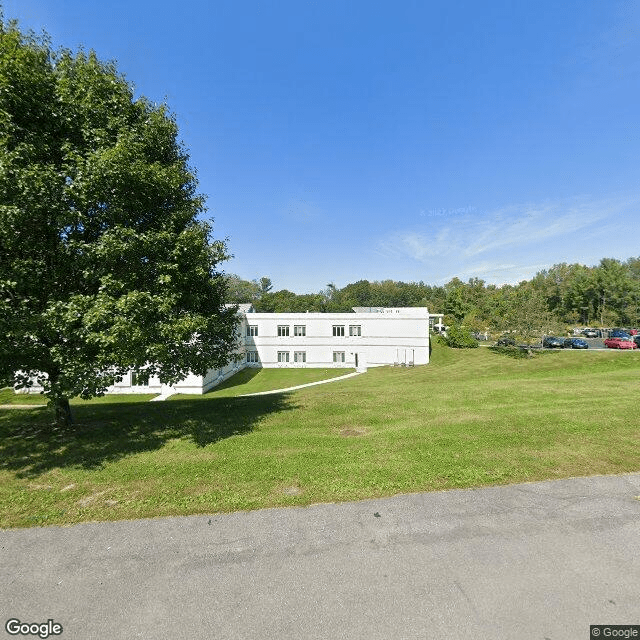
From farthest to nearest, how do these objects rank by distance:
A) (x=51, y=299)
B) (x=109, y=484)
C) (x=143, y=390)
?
(x=143, y=390) → (x=51, y=299) → (x=109, y=484)

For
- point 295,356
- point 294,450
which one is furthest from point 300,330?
point 294,450

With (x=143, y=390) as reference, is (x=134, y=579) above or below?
above

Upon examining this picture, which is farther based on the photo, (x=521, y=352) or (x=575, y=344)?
(x=575, y=344)

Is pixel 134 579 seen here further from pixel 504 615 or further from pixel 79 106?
pixel 79 106

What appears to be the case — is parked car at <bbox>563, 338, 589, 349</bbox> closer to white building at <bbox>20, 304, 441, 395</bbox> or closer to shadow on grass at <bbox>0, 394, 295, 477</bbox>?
white building at <bbox>20, 304, 441, 395</bbox>

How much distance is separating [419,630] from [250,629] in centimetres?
197

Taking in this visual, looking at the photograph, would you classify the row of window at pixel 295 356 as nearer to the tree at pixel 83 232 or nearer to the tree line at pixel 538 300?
the tree line at pixel 538 300

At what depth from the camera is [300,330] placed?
4691 centimetres

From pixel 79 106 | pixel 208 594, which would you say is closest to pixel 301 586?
pixel 208 594

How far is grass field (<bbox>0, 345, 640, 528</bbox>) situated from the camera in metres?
6.96

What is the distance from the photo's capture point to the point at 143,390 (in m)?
30.2

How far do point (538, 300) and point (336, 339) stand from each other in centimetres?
2683

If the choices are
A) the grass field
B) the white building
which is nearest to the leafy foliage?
the white building

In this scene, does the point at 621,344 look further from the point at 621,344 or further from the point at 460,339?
the point at 460,339
